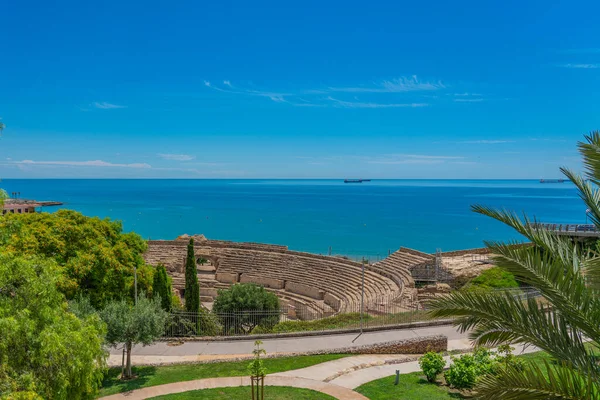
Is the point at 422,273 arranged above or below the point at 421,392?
above

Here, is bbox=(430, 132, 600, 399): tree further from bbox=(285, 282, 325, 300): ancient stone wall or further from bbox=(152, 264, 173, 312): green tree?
bbox=(285, 282, 325, 300): ancient stone wall

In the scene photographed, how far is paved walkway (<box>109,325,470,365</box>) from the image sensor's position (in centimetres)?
1727

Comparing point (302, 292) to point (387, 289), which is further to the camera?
point (302, 292)

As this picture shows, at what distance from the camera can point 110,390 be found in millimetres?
13680

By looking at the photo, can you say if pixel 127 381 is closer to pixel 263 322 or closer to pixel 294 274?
pixel 263 322

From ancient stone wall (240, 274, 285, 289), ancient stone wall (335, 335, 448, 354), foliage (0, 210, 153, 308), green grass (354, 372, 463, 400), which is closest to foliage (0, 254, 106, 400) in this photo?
green grass (354, 372, 463, 400)

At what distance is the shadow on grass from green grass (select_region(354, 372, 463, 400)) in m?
7.05

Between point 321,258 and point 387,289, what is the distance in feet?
31.7

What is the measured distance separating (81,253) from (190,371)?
8917 mm

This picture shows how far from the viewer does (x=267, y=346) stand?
18.3 meters

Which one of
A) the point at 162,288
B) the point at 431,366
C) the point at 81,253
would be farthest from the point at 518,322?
the point at 162,288

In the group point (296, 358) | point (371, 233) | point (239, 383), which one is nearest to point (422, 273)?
point (296, 358)

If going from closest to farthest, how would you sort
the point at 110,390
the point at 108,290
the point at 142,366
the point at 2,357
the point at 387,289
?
the point at 2,357 → the point at 110,390 → the point at 142,366 → the point at 108,290 → the point at 387,289

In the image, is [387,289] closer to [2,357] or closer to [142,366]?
[142,366]
